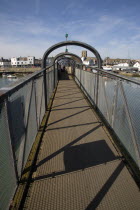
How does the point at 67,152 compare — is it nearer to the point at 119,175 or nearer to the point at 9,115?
the point at 119,175

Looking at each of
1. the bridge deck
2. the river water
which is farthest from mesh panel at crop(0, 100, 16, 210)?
the river water

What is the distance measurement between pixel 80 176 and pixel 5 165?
48.1 inches

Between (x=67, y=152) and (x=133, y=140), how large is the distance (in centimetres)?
132

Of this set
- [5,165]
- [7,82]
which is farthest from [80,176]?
[7,82]

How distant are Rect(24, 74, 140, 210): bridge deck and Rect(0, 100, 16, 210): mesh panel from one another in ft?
1.03

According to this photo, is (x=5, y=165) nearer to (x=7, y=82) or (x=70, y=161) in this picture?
(x=70, y=161)

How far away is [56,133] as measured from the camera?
399 centimetres

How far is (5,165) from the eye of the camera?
1.87 m

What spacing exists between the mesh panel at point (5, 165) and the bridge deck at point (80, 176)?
31cm

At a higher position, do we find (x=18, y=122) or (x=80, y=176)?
(x=18, y=122)

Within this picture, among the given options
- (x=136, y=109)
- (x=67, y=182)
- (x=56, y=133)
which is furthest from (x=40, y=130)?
(x=136, y=109)

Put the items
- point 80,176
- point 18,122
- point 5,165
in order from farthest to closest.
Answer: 1. point 80,176
2. point 18,122
3. point 5,165

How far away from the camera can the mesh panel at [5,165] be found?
1.75m

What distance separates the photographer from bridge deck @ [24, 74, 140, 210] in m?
2.04
